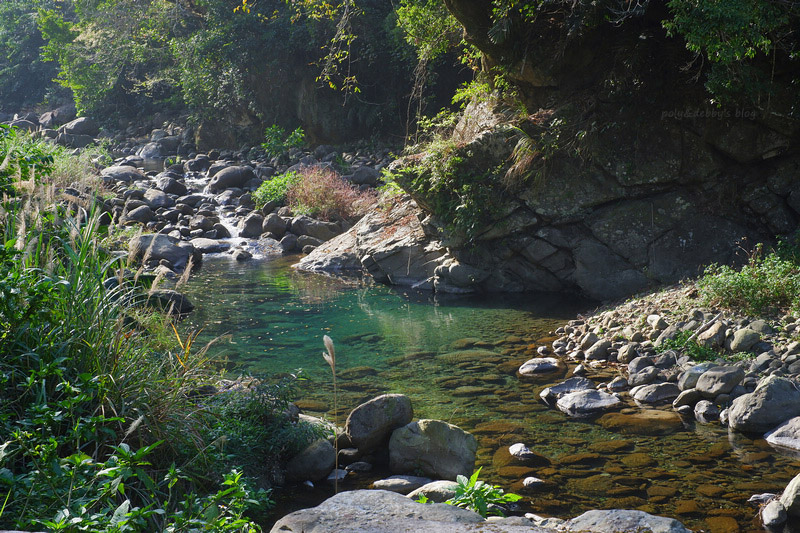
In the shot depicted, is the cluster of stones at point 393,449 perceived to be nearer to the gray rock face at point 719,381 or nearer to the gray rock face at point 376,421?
the gray rock face at point 376,421

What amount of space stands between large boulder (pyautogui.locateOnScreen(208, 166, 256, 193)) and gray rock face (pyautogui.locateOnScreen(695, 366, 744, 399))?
61.6 feet

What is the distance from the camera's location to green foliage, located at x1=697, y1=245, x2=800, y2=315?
7.27m

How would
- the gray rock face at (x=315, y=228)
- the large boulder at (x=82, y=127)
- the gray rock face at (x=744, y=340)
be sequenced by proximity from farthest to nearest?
1. the large boulder at (x=82, y=127)
2. the gray rock face at (x=315, y=228)
3. the gray rock face at (x=744, y=340)

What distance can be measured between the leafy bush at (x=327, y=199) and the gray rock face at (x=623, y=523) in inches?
584

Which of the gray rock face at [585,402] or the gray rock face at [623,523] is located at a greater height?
the gray rock face at [623,523]

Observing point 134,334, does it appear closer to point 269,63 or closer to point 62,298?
point 62,298

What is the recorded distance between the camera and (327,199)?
18.2m

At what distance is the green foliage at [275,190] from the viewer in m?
19.2

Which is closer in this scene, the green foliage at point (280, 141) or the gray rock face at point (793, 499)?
the gray rock face at point (793, 499)

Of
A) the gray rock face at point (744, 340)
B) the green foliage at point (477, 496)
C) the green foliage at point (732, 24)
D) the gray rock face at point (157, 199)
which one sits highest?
the green foliage at point (732, 24)

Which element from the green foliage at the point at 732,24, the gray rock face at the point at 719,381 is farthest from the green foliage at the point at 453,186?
the gray rock face at the point at 719,381

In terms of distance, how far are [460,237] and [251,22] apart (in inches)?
690

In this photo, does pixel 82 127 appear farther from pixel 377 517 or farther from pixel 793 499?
pixel 793 499

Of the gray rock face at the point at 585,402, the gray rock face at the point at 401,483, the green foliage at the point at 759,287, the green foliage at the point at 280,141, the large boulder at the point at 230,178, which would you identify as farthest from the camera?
the green foliage at the point at 280,141
